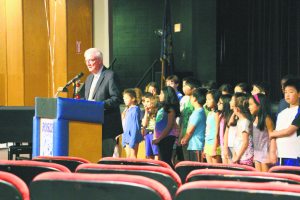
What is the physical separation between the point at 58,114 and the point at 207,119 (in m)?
2.23

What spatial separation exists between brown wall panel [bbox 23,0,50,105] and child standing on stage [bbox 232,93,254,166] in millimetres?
4663

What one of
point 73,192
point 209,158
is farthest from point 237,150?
point 73,192

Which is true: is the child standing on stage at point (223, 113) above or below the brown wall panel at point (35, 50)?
below

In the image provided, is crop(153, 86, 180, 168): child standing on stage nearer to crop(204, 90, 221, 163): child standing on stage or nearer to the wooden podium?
crop(204, 90, 221, 163): child standing on stage

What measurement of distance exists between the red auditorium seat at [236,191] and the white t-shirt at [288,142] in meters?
2.88

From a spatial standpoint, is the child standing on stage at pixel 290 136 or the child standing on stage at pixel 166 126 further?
the child standing on stage at pixel 166 126

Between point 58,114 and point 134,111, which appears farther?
point 134,111

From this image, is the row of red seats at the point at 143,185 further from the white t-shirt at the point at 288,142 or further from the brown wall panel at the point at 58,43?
the brown wall panel at the point at 58,43

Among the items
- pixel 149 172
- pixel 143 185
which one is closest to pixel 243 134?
pixel 149 172

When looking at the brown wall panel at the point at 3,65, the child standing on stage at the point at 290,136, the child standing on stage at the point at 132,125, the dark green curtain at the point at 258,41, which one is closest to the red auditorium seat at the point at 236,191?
the child standing on stage at the point at 290,136

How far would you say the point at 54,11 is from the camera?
9070 millimetres

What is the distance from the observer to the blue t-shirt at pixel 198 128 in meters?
6.18

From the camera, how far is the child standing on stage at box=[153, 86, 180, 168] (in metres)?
6.36

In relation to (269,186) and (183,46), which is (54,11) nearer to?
(183,46)
